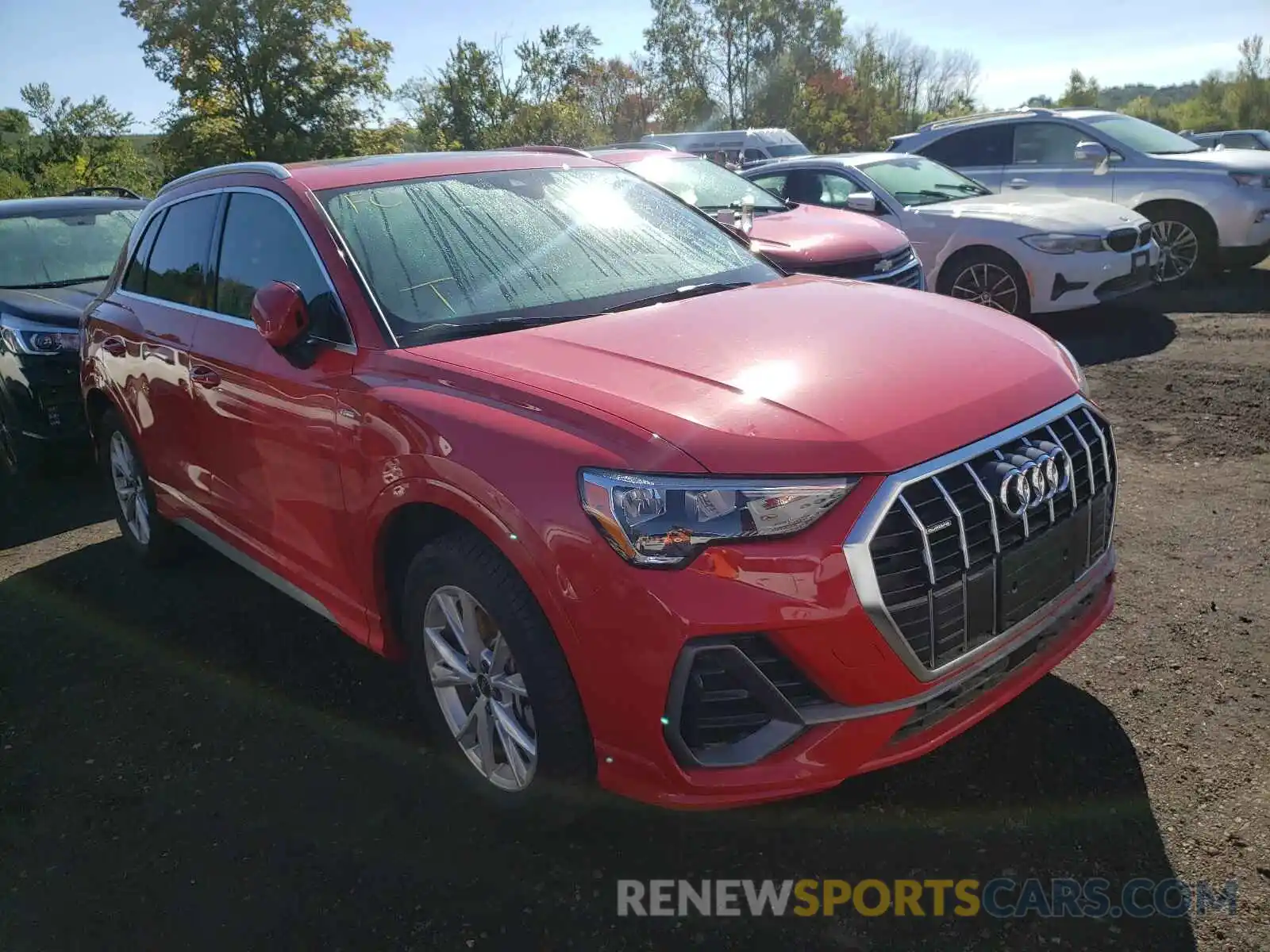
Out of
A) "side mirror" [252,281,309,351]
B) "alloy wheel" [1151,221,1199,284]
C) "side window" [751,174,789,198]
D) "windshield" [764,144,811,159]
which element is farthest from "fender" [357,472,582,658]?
"windshield" [764,144,811,159]

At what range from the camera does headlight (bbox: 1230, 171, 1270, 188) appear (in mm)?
9055

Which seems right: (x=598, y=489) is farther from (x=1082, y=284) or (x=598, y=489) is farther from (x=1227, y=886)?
(x=1082, y=284)

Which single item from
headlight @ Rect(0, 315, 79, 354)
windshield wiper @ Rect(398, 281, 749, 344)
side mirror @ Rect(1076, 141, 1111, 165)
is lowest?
headlight @ Rect(0, 315, 79, 354)

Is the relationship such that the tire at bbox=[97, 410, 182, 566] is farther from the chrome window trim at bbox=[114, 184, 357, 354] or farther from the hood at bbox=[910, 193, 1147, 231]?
the hood at bbox=[910, 193, 1147, 231]

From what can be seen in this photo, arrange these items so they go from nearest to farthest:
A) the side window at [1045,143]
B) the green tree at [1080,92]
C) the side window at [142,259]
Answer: the side window at [142,259]
the side window at [1045,143]
the green tree at [1080,92]

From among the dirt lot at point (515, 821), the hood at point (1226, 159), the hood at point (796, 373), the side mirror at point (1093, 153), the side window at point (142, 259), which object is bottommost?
the dirt lot at point (515, 821)

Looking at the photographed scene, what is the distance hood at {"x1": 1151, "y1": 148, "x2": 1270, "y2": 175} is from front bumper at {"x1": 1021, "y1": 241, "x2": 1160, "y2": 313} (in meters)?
2.16

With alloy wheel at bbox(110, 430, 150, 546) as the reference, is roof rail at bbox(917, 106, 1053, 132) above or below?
above

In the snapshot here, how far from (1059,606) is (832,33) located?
52.3m

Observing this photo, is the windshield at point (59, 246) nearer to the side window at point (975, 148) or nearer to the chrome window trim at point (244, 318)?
the chrome window trim at point (244, 318)

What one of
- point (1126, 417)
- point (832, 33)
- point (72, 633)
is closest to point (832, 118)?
point (832, 33)

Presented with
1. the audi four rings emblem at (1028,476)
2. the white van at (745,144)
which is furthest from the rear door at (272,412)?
the white van at (745,144)

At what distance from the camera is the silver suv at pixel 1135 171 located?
9.14 metres

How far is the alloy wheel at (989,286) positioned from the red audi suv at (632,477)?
506 centimetres
